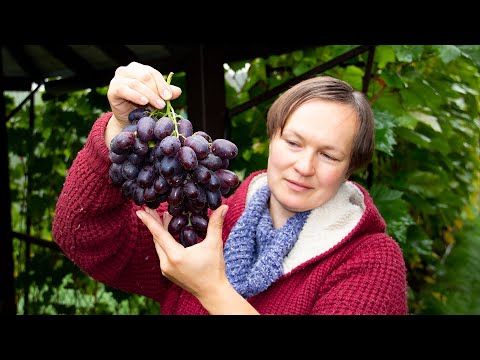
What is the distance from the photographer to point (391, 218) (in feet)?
7.06

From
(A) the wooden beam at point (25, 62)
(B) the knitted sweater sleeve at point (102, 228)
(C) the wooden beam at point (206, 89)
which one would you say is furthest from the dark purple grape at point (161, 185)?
(A) the wooden beam at point (25, 62)

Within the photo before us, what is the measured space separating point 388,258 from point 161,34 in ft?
2.06

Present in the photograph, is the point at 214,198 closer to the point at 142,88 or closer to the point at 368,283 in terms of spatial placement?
the point at 142,88

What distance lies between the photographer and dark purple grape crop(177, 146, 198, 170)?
0.81 meters

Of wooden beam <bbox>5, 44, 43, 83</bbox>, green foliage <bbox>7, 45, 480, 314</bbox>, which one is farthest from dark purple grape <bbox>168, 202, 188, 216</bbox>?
wooden beam <bbox>5, 44, 43, 83</bbox>

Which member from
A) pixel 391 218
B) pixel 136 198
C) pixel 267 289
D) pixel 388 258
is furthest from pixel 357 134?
pixel 391 218

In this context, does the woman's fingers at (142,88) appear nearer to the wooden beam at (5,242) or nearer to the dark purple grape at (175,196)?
the dark purple grape at (175,196)

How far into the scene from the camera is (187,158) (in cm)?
81

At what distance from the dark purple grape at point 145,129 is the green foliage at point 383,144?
4.25 ft

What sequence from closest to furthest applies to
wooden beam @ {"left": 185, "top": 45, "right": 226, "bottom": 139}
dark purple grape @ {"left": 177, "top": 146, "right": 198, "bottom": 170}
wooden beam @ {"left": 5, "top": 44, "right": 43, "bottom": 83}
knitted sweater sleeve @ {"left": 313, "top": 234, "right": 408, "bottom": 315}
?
dark purple grape @ {"left": 177, "top": 146, "right": 198, "bottom": 170}, knitted sweater sleeve @ {"left": 313, "top": 234, "right": 408, "bottom": 315}, wooden beam @ {"left": 185, "top": 45, "right": 226, "bottom": 139}, wooden beam @ {"left": 5, "top": 44, "right": 43, "bottom": 83}

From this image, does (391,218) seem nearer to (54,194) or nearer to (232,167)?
(232,167)

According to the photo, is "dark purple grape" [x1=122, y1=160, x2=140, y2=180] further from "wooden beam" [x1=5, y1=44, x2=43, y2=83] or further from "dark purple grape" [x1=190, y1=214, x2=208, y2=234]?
"wooden beam" [x1=5, y1=44, x2=43, y2=83]

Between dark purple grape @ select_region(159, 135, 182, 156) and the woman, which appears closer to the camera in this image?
dark purple grape @ select_region(159, 135, 182, 156)

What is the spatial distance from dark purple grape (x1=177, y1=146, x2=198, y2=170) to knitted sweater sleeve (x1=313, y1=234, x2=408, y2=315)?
0.43 m
